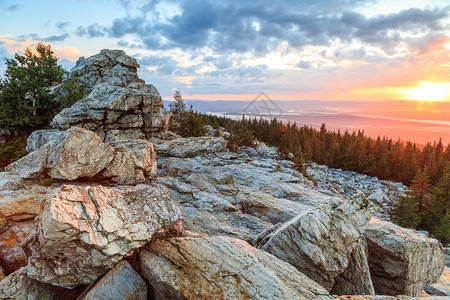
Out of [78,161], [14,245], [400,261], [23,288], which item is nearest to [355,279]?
[400,261]

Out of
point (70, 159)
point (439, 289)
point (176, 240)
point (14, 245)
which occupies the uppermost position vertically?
point (70, 159)

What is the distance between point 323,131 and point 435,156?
47481 millimetres

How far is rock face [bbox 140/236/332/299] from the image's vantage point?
6.53m

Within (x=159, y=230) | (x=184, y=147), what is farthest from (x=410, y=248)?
(x=184, y=147)

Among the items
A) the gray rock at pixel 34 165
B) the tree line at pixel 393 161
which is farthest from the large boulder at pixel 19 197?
the tree line at pixel 393 161

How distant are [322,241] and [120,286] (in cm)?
774

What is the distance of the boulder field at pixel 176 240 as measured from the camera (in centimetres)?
666

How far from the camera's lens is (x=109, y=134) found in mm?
29562

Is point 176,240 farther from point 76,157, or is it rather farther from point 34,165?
point 34,165

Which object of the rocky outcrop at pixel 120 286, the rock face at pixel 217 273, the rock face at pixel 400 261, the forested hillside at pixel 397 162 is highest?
the rock face at pixel 217 273

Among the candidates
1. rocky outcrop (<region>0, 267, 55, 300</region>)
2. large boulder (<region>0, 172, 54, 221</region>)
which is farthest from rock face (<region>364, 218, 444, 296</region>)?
large boulder (<region>0, 172, 54, 221</region>)

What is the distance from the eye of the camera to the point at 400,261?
10812 millimetres

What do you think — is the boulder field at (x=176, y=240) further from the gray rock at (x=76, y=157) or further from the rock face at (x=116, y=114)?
the rock face at (x=116, y=114)

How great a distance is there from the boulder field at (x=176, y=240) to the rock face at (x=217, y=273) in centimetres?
3
